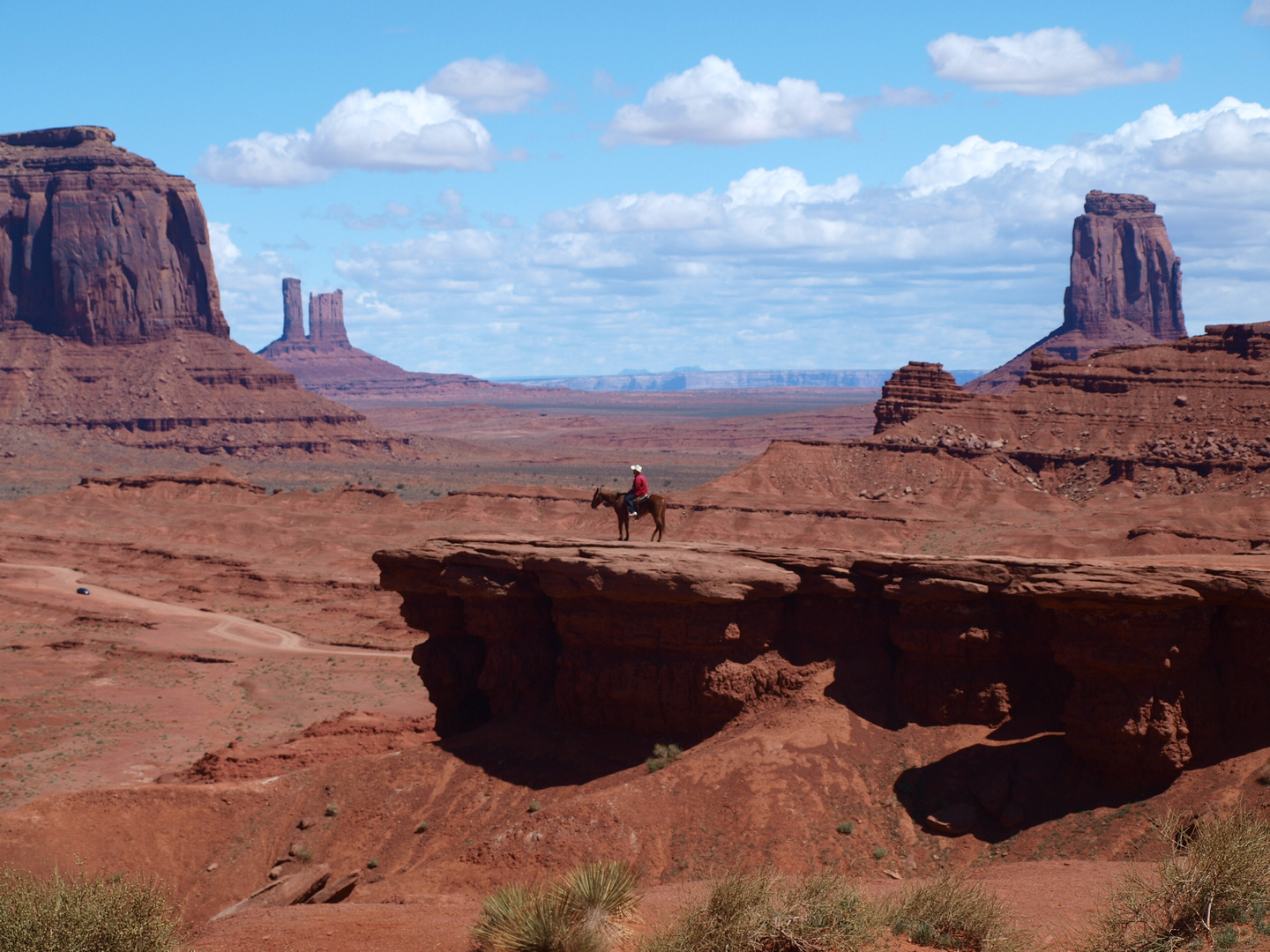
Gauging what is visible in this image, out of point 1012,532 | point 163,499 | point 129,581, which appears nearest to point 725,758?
point 1012,532

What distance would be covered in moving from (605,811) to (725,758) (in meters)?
2.63

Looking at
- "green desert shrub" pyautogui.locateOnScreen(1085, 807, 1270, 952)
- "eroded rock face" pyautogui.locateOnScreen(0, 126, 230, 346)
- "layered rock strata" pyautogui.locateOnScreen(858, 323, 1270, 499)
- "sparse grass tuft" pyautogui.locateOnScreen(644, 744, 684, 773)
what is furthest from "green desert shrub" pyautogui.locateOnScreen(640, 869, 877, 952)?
"eroded rock face" pyautogui.locateOnScreen(0, 126, 230, 346)

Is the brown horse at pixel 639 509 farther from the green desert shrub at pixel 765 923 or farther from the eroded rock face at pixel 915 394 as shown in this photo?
the eroded rock face at pixel 915 394

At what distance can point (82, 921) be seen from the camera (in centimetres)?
1439

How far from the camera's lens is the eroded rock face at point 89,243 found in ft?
559

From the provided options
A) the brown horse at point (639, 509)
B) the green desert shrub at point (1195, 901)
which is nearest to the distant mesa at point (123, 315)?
the brown horse at point (639, 509)

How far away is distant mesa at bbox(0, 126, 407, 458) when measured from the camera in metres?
164

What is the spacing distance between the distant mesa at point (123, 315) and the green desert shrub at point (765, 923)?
155 metres

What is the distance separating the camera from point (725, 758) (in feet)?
77.7

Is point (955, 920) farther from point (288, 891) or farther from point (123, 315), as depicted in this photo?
point (123, 315)

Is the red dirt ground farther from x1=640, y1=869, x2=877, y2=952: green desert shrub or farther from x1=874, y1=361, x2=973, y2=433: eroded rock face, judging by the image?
x1=874, y1=361, x2=973, y2=433: eroded rock face

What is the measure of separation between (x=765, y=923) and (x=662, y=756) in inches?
418

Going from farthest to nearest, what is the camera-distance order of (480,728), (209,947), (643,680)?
(480,728) → (643,680) → (209,947)

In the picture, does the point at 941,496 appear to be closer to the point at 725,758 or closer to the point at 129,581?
the point at 129,581
